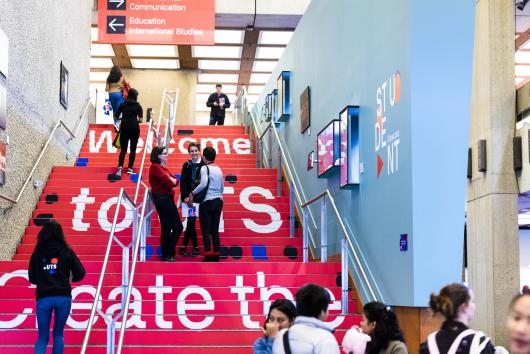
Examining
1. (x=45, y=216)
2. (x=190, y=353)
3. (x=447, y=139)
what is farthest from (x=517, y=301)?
(x=45, y=216)

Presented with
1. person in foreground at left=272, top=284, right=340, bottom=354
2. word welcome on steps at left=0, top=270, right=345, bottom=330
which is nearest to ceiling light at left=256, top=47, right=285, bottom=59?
word welcome on steps at left=0, top=270, right=345, bottom=330

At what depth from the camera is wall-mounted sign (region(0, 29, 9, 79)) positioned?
883 cm

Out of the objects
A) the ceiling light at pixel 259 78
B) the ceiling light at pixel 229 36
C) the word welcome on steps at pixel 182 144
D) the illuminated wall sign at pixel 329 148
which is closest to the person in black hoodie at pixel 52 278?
the illuminated wall sign at pixel 329 148

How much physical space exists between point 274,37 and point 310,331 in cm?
1488

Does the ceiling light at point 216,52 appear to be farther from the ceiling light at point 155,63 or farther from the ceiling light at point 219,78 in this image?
the ceiling light at point 219,78

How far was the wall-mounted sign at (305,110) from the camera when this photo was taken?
11016mm

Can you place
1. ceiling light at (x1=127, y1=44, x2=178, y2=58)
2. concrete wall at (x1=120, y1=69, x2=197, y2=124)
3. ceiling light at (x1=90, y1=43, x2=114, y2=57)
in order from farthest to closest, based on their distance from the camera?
concrete wall at (x1=120, y1=69, x2=197, y2=124), ceiling light at (x1=90, y1=43, x2=114, y2=57), ceiling light at (x1=127, y1=44, x2=178, y2=58)

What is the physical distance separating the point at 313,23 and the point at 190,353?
5.35 meters

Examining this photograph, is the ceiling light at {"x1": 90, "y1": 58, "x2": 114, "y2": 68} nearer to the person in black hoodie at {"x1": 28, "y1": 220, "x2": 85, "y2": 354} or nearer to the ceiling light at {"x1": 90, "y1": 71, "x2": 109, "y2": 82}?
the ceiling light at {"x1": 90, "y1": 71, "x2": 109, "y2": 82}

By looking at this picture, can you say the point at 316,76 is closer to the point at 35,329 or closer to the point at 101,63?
Result: the point at 35,329

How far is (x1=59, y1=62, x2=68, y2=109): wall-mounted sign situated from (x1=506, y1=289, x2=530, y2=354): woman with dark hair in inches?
424

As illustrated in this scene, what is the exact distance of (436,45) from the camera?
6.84 m

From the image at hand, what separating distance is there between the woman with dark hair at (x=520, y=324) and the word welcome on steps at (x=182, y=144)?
11.8 meters

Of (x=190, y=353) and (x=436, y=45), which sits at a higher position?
(x=436, y=45)
